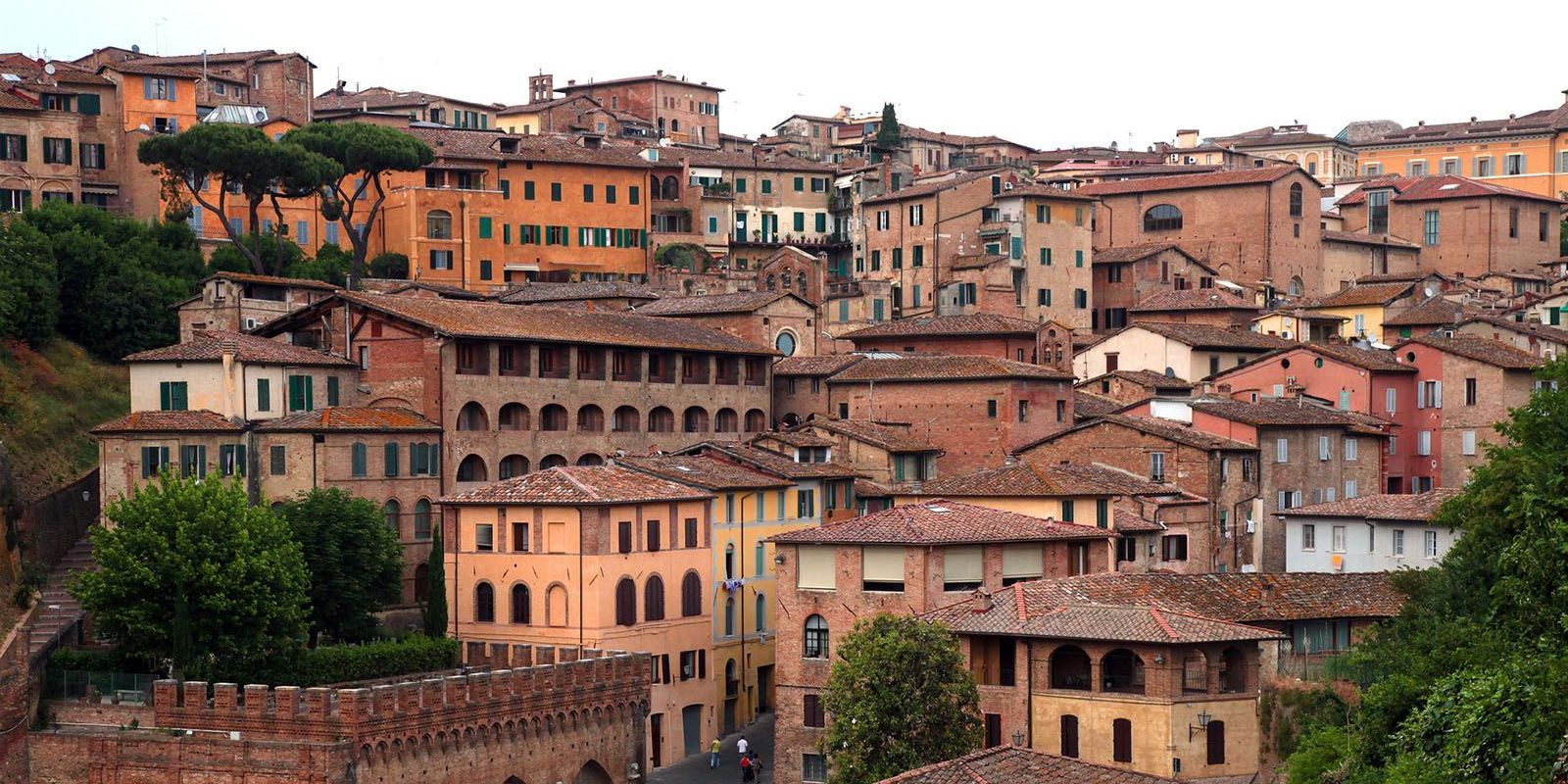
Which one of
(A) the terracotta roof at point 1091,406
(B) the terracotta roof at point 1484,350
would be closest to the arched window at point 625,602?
(A) the terracotta roof at point 1091,406

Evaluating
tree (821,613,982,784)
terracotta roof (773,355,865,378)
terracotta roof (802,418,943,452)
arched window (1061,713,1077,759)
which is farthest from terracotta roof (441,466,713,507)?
terracotta roof (773,355,865,378)

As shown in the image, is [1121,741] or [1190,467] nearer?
[1121,741]

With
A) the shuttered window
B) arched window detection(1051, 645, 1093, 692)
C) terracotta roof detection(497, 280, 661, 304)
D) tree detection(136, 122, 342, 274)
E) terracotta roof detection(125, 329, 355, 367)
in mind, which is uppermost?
tree detection(136, 122, 342, 274)

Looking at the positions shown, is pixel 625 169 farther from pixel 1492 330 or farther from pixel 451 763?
pixel 451 763

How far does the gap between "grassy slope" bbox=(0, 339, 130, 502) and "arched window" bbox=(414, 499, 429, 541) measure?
9.56m

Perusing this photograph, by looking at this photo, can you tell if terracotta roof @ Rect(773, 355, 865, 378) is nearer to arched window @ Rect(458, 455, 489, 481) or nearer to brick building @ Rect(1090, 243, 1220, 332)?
arched window @ Rect(458, 455, 489, 481)

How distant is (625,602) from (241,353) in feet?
40.0

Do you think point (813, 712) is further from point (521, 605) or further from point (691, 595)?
point (521, 605)

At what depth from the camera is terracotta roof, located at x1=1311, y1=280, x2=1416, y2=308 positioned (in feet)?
278

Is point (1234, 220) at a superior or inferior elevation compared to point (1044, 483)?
superior

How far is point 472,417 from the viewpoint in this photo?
64.3 metres

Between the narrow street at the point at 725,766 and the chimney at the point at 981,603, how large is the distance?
24.3 ft

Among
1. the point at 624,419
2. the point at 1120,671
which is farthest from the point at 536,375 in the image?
the point at 1120,671

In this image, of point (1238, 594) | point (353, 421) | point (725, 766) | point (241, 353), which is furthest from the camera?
point (241, 353)
